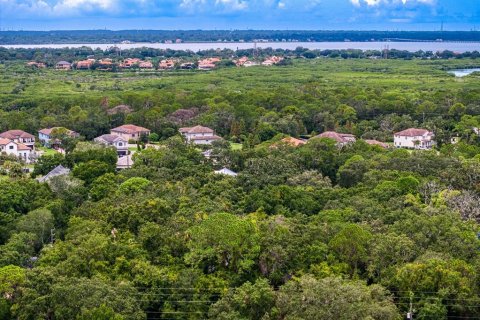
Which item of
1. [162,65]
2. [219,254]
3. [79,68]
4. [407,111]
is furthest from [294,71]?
[219,254]

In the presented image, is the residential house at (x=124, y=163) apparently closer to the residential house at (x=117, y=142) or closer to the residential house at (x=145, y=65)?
the residential house at (x=117, y=142)

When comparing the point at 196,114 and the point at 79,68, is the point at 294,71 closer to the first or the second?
the point at 79,68

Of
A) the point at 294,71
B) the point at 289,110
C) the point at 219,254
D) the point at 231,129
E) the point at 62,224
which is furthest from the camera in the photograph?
the point at 294,71

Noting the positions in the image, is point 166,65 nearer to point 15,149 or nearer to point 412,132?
point 412,132

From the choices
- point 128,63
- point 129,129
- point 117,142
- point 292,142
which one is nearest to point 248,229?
point 292,142

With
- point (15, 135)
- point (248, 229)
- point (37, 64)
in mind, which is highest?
point (248, 229)

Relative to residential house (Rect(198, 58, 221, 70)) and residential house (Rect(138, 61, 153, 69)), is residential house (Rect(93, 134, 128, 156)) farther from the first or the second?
residential house (Rect(138, 61, 153, 69))
